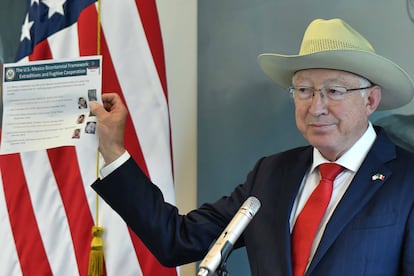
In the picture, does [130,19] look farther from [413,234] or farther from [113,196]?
[413,234]

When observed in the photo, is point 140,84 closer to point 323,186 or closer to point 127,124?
point 127,124

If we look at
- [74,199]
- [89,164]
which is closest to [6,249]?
[74,199]

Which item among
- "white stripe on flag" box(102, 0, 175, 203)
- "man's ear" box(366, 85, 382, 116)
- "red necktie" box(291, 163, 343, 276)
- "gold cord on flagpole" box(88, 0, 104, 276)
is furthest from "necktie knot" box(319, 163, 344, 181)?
"gold cord on flagpole" box(88, 0, 104, 276)

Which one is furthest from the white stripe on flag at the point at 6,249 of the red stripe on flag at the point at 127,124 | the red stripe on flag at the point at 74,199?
the red stripe on flag at the point at 127,124

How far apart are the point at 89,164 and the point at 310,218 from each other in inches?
26.7

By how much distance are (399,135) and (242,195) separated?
0.46m

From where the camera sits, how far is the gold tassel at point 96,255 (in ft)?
5.03

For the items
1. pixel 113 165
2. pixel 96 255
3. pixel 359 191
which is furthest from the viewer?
pixel 96 255

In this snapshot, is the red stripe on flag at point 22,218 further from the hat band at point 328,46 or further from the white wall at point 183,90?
the hat band at point 328,46

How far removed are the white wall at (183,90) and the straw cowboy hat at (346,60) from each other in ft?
1.61

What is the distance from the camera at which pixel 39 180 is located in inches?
64.4

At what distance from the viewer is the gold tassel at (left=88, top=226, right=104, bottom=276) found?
153 centimetres

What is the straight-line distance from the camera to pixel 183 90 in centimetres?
189

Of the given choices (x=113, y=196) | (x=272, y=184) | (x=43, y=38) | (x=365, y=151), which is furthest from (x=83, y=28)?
(x=365, y=151)
